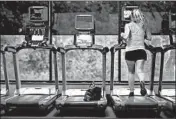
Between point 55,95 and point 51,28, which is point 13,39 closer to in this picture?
point 51,28

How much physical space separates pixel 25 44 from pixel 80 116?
1.85m

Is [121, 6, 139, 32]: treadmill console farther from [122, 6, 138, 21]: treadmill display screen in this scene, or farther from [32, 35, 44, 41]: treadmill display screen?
[32, 35, 44, 41]: treadmill display screen

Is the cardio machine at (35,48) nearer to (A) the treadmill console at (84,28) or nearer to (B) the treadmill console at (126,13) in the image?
(A) the treadmill console at (84,28)

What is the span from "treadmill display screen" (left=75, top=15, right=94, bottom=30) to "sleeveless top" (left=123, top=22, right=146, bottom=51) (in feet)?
2.55

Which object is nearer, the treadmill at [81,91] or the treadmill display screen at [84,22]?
the treadmill at [81,91]

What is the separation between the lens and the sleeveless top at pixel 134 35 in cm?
531

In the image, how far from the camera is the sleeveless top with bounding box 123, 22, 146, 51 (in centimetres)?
531

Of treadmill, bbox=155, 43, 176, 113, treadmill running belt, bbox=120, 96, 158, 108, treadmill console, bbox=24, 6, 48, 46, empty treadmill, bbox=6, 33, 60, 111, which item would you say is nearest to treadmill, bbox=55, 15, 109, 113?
empty treadmill, bbox=6, 33, 60, 111

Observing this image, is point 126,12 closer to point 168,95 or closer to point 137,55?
point 137,55

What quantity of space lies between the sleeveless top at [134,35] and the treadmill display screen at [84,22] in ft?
2.55

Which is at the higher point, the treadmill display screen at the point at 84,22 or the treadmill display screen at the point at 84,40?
the treadmill display screen at the point at 84,22

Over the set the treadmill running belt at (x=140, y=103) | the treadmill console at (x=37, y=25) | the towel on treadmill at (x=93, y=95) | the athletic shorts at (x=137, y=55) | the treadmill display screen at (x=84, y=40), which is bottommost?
the treadmill running belt at (x=140, y=103)

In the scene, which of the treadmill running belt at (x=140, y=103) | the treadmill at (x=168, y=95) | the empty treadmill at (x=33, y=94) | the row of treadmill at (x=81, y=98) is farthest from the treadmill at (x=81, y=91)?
the treadmill at (x=168, y=95)

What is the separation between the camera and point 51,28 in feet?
22.6
